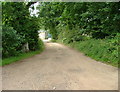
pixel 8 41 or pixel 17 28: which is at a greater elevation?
pixel 17 28

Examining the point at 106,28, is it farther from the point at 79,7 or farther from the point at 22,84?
the point at 22,84

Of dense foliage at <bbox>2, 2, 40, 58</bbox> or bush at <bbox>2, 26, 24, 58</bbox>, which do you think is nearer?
bush at <bbox>2, 26, 24, 58</bbox>

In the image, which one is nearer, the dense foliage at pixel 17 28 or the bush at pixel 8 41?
the bush at pixel 8 41

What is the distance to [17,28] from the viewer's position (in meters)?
A: 10.5

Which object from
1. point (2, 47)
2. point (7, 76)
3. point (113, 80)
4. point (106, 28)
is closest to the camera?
point (113, 80)

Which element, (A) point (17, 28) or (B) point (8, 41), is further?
(A) point (17, 28)

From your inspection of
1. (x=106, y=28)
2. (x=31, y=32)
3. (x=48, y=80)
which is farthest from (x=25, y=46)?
(x=48, y=80)

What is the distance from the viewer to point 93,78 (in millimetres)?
4961

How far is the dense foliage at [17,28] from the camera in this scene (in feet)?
28.0

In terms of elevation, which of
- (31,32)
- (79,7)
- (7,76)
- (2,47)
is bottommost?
(7,76)

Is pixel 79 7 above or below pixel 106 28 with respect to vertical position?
above

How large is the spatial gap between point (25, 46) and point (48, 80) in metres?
7.06

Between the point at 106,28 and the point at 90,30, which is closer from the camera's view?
the point at 106,28

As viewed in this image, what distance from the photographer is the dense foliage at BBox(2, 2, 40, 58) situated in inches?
336
